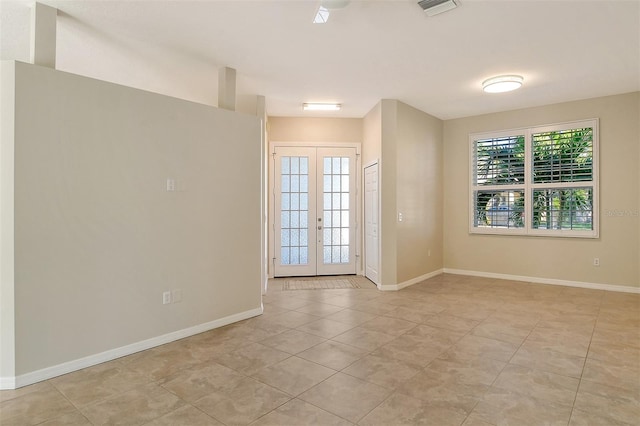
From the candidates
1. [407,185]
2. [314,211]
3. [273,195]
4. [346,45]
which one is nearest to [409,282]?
[407,185]

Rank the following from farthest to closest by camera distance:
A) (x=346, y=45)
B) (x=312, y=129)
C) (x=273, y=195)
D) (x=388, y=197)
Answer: (x=312, y=129), (x=273, y=195), (x=388, y=197), (x=346, y=45)

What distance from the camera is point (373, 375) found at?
271cm

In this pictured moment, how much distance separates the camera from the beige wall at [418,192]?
223 inches

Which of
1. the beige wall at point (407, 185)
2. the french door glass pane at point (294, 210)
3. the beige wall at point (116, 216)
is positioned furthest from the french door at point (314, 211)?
the beige wall at point (116, 216)

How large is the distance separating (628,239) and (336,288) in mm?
4393

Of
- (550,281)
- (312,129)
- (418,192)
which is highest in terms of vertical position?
(312,129)

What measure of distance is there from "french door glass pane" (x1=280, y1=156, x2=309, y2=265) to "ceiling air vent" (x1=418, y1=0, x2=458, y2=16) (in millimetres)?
3838

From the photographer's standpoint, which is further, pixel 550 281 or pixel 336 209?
pixel 336 209

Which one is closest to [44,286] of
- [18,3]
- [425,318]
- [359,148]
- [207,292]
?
[207,292]

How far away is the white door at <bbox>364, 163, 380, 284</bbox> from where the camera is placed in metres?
5.77

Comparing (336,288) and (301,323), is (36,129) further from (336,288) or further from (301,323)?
(336,288)

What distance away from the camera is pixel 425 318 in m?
4.10

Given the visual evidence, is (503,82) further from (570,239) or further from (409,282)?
(409,282)

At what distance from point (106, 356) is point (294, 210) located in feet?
12.9
